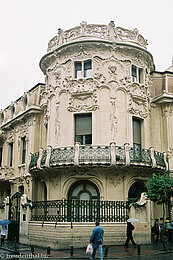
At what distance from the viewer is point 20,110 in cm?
3142

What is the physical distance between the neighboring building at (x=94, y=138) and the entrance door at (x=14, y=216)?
9 cm

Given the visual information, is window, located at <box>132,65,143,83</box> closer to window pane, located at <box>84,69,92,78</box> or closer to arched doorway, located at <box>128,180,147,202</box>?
window pane, located at <box>84,69,92,78</box>

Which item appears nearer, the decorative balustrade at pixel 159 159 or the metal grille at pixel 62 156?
the metal grille at pixel 62 156

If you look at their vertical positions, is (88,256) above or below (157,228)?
below

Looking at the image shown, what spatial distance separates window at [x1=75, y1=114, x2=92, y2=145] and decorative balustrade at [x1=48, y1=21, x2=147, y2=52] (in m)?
5.85

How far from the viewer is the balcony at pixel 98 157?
2091 centimetres

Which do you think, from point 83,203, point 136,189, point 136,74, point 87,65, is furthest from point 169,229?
point 87,65

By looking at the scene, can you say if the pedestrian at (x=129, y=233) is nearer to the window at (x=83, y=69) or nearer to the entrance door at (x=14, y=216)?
the entrance door at (x=14, y=216)

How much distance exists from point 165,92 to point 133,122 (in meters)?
4.01

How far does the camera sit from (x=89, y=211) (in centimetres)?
1944

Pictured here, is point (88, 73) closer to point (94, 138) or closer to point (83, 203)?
point (94, 138)

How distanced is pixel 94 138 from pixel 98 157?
6.02 feet

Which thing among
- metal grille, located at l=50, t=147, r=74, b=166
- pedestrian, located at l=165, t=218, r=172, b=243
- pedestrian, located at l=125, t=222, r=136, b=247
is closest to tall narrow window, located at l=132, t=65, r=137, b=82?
metal grille, located at l=50, t=147, r=74, b=166

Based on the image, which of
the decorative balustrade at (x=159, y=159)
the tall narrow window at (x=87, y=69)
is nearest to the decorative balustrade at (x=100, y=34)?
the tall narrow window at (x=87, y=69)
